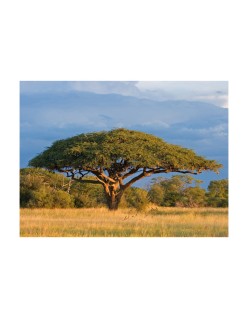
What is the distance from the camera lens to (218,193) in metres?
25.6

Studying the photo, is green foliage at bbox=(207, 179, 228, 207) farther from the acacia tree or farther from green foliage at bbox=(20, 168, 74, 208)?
green foliage at bbox=(20, 168, 74, 208)

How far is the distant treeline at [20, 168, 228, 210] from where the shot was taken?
24703mm

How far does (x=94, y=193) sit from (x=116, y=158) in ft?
21.5

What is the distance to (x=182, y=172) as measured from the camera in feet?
71.3

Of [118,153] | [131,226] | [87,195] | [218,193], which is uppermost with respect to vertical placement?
[118,153]

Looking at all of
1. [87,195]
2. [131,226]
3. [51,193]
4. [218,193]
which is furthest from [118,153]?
[218,193]

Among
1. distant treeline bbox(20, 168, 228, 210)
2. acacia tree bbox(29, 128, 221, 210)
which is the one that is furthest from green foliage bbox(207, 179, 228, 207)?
acacia tree bbox(29, 128, 221, 210)

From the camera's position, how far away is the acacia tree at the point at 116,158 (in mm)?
20062

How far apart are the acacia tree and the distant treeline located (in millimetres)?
2515

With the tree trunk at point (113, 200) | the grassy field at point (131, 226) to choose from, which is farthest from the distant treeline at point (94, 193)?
the grassy field at point (131, 226)

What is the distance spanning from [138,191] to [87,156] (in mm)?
4621

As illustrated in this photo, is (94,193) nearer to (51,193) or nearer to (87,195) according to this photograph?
(87,195)
